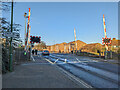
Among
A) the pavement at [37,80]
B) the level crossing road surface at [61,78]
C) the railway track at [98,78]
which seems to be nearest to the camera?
the pavement at [37,80]

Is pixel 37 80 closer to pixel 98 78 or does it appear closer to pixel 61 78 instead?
pixel 61 78

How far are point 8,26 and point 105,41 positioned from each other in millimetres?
15954

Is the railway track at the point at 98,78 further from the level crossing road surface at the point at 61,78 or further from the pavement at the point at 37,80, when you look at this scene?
the pavement at the point at 37,80

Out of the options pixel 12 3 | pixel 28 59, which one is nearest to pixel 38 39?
pixel 28 59

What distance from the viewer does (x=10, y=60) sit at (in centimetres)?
837

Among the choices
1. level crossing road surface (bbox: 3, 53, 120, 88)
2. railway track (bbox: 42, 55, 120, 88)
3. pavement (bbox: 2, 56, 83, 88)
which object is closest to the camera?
pavement (bbox: 2, 56, 83, 88)

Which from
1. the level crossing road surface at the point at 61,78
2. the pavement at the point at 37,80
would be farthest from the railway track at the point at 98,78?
the pavement at the point at 37,80

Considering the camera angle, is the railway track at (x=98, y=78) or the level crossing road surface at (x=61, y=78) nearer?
the level crossing road surface at (x=61, y=78)

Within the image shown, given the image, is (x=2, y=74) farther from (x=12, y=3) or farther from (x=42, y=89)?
(x=12, y=3)

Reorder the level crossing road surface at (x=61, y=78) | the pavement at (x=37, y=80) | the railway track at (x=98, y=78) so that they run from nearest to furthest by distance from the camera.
→ 1. the pavement at (x=37, y=80)
2. the level crossing road surface at (x=61, y=78)
3. the railway track at (x=98, y=78)

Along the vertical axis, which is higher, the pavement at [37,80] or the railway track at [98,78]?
the pavement at [37,80]

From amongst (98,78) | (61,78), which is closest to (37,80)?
(61,78)

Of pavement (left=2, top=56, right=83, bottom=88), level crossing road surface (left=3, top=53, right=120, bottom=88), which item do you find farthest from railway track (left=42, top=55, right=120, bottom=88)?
pavement (left=2, top=56, right=83, bottom=88)

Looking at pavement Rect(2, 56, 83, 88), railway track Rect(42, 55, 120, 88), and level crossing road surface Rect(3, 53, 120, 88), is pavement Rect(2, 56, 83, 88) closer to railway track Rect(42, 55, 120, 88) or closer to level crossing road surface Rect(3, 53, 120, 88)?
level crossing road surface Rect(3, 53, 120, 88)
